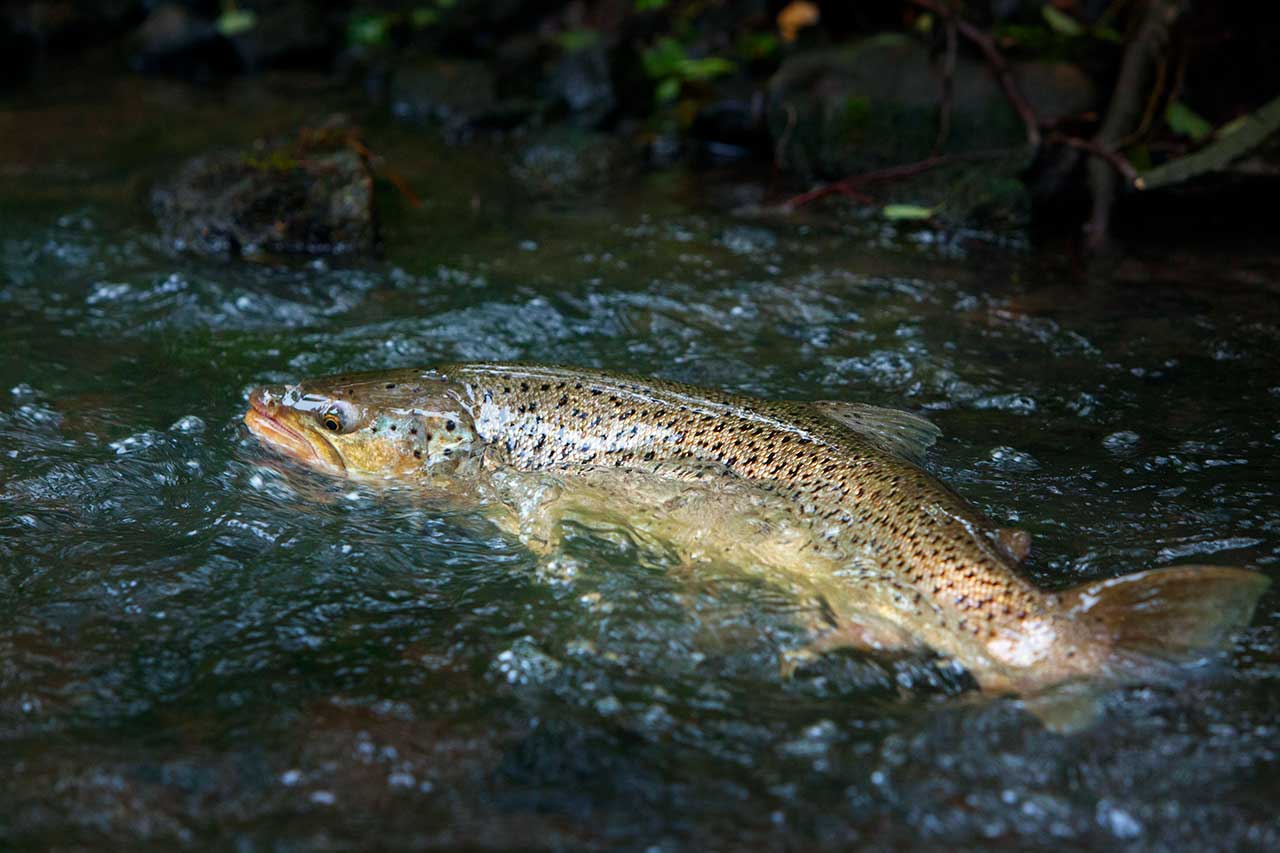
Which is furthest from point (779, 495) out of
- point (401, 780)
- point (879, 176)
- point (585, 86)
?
point (585, 86)

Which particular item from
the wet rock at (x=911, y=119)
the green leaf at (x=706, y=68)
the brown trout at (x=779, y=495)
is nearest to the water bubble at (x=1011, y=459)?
the brown trout at (x=779, y=495)

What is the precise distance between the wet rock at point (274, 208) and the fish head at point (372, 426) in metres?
2.96

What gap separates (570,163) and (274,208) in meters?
2.96

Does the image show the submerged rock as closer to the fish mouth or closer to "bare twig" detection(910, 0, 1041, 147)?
"bare twig" detection(910, 0, 1041, 147)

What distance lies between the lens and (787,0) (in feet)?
38.8

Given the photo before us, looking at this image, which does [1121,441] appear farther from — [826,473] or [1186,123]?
[1186,123]

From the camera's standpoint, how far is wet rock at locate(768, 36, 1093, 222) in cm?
820

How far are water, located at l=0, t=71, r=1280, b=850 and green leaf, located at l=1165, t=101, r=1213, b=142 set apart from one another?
1247 millimetres

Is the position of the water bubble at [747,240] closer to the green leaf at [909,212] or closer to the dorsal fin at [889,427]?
the green leaf at [909,212]

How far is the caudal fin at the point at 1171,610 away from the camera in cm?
312

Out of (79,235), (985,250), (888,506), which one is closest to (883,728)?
(888,506)

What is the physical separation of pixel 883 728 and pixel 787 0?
33.1 ft

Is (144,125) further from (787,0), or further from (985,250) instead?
(985,250)

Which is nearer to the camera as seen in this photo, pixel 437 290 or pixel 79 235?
pixel 437 290
